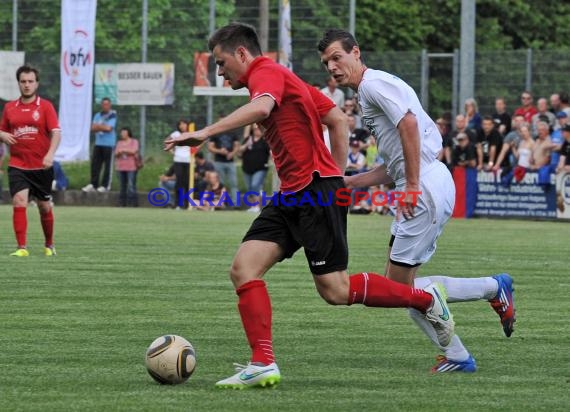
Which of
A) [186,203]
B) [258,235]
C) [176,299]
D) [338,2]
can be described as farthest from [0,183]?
[258,235]

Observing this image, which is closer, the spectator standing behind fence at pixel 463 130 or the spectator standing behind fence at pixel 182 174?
the spectator standing behind fence at pixel 463 130

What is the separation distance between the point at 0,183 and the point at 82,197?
2.13 m

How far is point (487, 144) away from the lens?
89.5ft

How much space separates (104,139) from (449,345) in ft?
83.6

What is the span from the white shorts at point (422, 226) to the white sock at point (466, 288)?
17cm

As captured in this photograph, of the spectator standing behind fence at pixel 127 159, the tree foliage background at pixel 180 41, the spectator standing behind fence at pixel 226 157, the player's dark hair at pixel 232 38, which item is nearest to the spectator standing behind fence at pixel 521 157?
the tree foliage background at pixel 180 41

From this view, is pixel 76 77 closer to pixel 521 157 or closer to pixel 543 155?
pixel 521 157

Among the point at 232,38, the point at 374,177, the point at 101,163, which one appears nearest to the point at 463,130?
the point at 101,163

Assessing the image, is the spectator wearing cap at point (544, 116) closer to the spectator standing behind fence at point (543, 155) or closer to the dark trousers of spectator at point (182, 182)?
the spectator standing behind fence at point (543, 155)

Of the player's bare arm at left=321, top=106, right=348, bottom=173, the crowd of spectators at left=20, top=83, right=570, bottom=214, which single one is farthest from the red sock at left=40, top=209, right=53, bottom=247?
the player's bare arm at left=321, top=106, right=348, bottom=173

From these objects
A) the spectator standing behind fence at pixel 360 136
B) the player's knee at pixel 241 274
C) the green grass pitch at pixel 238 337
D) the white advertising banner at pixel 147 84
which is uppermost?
the white advertising banner at pixel 147 84

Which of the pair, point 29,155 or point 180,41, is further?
point 180,41

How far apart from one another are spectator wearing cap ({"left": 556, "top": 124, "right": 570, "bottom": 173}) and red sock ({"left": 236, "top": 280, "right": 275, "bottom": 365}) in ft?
60.7

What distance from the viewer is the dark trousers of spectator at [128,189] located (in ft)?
107
